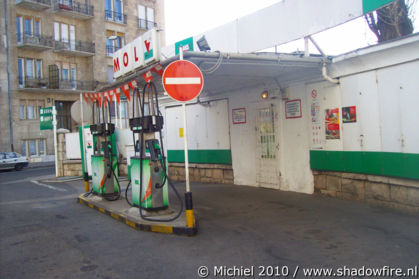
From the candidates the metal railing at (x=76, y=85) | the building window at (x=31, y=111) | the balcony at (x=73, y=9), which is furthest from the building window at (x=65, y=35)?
the building window at (x=31, y=111)

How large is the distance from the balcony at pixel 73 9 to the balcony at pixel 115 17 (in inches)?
79.5

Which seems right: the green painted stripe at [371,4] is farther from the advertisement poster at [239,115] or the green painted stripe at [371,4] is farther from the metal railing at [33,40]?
the metal railing at [33,40]

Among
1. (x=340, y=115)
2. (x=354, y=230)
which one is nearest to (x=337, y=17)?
(x=340, y=115)

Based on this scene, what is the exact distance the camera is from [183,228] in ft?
21.8

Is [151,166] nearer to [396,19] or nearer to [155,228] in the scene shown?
[155,228]

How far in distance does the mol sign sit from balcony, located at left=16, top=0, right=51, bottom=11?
27748mm

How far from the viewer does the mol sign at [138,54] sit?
7578 millimetres

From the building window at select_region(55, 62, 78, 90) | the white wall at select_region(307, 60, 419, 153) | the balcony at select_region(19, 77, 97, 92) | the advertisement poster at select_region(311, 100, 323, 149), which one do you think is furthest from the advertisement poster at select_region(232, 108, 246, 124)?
the building window at select_region(55, 62, 78, 90)

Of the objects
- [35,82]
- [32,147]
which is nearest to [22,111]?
[35,82]

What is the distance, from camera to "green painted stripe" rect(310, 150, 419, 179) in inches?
287

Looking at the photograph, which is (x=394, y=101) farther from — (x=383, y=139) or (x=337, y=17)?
(x=337, y=17)

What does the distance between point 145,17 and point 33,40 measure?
13311 mm

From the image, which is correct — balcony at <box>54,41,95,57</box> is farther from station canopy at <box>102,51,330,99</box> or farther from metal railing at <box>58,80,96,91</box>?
station canopy at <box>102,51,330,99</box>

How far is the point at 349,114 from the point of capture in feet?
28.3
